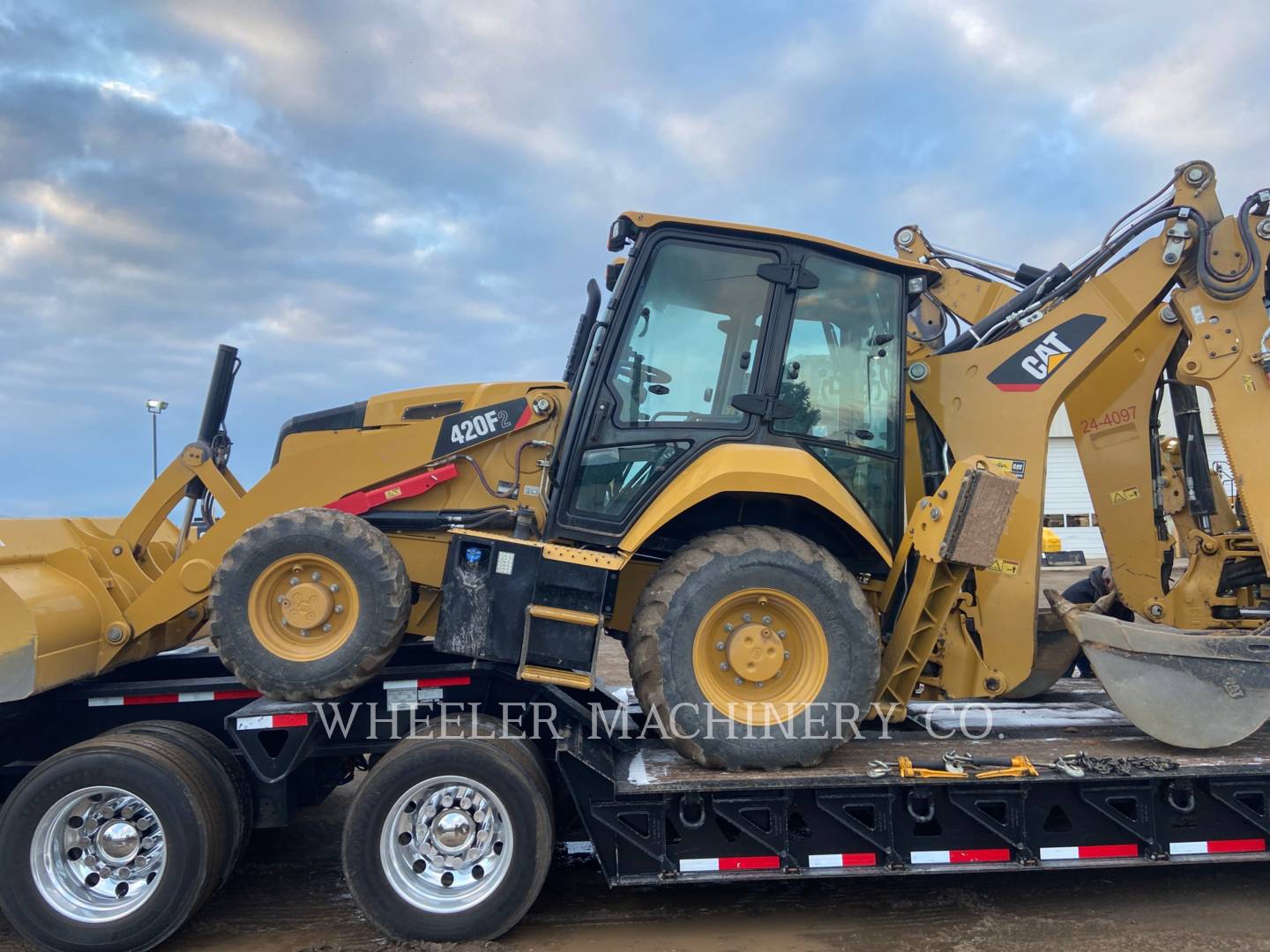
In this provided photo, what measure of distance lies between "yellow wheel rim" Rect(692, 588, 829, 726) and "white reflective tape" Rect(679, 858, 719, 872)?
2.16ft

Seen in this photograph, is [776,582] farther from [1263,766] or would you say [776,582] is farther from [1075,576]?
[1075,576]

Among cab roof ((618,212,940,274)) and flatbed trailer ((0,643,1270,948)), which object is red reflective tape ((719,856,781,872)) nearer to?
flatbed trailer ((0,643,1270,948))

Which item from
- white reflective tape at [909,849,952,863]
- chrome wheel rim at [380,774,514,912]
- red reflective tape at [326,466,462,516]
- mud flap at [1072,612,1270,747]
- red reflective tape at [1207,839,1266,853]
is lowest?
chrome wheel rim at [380,774,514,912]

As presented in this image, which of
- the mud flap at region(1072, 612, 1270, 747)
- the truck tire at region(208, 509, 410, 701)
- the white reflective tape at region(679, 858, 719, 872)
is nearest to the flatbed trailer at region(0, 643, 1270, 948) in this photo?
the white reflective tape at region(679, 858, 719, 872)

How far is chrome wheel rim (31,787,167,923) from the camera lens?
380 centimetres

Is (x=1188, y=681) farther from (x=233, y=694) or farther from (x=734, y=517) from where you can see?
(x=233, y=694)

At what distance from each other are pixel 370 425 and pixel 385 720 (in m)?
1.63

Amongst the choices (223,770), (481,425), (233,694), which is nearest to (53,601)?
(233,694)

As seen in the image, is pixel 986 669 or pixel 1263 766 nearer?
pixel 1263 766

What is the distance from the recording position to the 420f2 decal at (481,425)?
4590 millimetres

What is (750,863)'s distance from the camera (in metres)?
A: 3.82

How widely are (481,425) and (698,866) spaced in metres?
2.49

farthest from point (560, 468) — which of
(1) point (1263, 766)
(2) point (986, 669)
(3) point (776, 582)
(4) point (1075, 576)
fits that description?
(4) point (1075, 576)

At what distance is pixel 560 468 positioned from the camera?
4125mm
